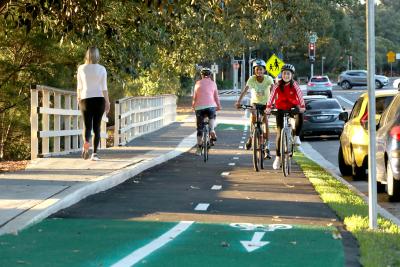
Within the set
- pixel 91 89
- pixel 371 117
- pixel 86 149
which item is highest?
pixel 91 89

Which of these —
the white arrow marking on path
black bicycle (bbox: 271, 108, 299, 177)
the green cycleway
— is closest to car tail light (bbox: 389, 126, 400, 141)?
black bicycle (bbox: 271, 108, 299, 177)

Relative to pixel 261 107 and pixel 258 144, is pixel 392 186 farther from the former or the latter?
pixel 261 107

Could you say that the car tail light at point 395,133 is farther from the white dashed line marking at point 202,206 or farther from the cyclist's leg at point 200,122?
the cyclist's leg at point 200,122

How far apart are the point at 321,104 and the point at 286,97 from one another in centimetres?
1564

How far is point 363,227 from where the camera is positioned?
28.0ft

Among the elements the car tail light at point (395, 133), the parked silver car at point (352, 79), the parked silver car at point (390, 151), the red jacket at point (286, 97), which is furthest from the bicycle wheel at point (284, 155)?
the parked silver car at point (352, 79)

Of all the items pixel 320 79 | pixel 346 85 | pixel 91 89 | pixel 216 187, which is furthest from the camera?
pixel 346 85

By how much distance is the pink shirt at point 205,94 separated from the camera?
Answer: 17312 millimetres

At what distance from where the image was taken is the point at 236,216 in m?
9.29

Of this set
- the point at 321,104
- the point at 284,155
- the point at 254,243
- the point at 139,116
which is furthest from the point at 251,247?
the point at 321,104

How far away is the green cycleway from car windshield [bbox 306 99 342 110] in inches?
846

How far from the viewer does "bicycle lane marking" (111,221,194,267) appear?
6660 millimetres

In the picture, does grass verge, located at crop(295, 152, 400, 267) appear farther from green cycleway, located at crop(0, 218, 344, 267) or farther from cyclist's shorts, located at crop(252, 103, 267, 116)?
cyclist's shorts, located at crop(252, 103, 267, 116)

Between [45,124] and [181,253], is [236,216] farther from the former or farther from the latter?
[45,124]
